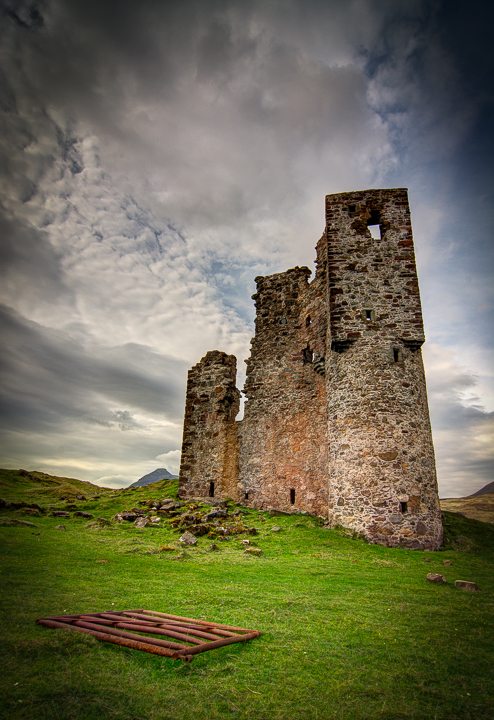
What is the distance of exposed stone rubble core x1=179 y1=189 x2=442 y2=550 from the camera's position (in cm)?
1277

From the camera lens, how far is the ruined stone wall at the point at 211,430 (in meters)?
19.2

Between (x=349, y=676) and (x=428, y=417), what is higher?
(x=428, y=417)

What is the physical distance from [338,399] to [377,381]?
1613 millimetres

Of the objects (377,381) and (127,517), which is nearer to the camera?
(377,381)

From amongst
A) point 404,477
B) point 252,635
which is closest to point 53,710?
point 252,635

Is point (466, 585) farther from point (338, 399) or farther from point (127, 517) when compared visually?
point (127, 517)

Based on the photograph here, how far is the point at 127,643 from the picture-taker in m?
3.97

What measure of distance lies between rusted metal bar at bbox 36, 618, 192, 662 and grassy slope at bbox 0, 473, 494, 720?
12cm

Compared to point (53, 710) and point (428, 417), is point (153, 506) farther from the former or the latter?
point (53, 710)

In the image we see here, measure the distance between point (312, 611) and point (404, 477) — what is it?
26.0ft

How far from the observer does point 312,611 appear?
583 cm

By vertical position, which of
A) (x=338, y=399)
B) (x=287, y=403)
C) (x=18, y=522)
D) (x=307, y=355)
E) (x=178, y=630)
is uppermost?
(x=307, y=355)

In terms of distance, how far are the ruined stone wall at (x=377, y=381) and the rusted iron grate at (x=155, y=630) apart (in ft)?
29.6

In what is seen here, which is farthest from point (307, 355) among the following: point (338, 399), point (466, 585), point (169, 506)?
point (466, 585)
